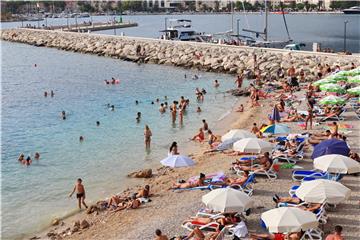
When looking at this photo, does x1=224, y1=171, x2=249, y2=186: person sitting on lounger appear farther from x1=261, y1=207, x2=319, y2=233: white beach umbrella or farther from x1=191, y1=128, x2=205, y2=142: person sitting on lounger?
x1=191, y1=128, x2=205, y2=142: person sitting on lounger

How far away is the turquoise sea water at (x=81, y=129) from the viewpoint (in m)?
17.8

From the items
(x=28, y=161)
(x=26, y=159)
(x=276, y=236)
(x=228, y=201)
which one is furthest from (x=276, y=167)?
(x=26, y=159)

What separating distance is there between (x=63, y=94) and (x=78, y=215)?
2448cm

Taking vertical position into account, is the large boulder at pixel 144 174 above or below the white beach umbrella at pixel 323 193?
below

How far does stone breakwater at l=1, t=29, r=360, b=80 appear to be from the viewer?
41.0m

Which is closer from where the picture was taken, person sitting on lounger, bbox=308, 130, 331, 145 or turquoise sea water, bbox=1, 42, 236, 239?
turquoise sea water, bbox=1, 42, 236, 239

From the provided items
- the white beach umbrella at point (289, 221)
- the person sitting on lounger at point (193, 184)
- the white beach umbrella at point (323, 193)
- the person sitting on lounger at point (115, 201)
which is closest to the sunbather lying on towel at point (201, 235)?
the white beach umbrella at point (289, 221)

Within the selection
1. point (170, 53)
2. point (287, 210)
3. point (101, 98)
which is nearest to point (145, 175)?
point (287, 210)

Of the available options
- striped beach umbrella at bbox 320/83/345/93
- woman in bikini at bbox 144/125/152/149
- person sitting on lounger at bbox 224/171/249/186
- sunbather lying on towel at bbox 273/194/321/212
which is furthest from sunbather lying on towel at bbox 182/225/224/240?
striped beach umbrella at bbox 320/83/345/93

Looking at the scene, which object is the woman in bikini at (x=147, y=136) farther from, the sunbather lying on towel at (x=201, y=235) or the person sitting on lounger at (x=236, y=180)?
the sunbather lying on towel at (x=201, y=235)

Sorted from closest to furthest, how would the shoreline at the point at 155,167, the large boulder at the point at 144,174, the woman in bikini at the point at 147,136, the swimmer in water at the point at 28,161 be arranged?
1. the shoreline at the point at 155,167
2. the large boulder at the point at 144,174
3. the swimmer in water at the point at 28,161
4. the woman in bikini at the point at 147,136

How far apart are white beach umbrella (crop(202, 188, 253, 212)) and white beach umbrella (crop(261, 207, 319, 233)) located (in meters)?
1.01

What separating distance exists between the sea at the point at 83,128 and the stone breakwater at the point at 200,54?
2136mm

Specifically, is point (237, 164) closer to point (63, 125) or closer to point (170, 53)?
point (63, 125)
